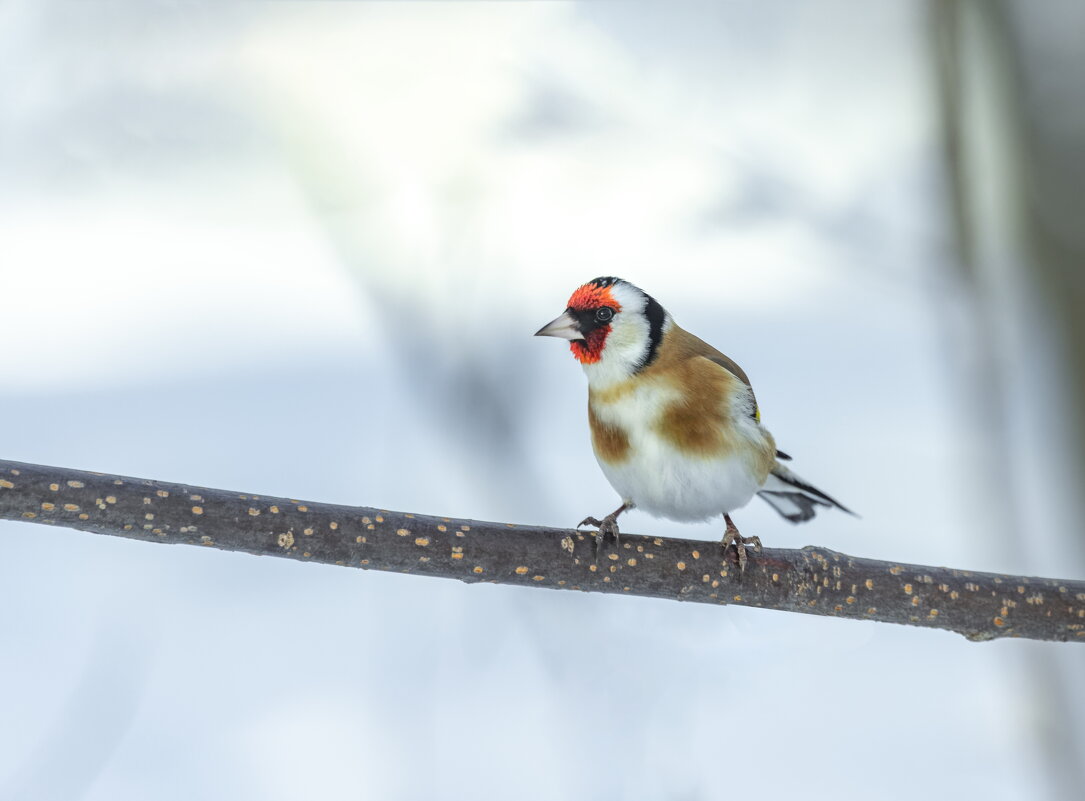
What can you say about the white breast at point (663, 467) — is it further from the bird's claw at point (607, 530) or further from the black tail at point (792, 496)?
the black tail at point (792, 496)

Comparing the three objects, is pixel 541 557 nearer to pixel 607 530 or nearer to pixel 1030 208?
pixel 607 530

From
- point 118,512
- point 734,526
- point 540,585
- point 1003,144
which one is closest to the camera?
point 118,512

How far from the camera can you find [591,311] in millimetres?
1046

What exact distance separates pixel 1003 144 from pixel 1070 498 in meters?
0.49

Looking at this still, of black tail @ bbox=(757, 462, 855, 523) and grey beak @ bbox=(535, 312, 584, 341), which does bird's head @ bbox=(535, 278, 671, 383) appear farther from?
black tail @ bbox=(757, 462, 855, 523)

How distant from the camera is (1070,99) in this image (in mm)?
1346

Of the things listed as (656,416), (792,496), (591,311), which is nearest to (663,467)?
(656,416)

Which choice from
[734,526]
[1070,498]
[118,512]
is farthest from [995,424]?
[118,512]

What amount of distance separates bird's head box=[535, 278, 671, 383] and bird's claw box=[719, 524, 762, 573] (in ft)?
0.62

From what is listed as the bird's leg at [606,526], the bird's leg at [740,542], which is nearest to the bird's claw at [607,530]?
the bird's leg at [606,526]

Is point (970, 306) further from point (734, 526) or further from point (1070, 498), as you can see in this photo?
point (734, 526)

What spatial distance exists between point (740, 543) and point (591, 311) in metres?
0.27

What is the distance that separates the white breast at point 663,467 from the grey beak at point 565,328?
0.29ft

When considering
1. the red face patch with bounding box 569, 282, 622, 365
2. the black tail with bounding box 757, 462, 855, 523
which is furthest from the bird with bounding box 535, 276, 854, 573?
the black tail with bounding box 757, 462, 855, 523
